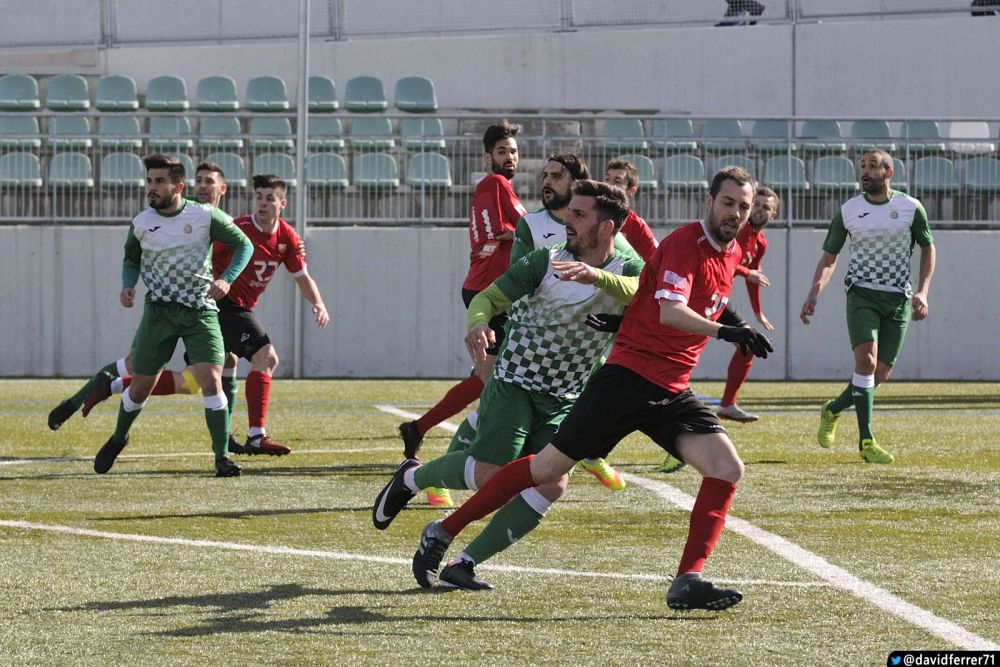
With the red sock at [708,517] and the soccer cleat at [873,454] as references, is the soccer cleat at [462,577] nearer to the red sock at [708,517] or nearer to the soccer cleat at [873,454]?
the red sock at [708,517]

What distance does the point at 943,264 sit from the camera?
21203 millimetres

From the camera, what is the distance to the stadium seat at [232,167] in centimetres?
2114

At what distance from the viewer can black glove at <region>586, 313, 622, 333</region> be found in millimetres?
5598

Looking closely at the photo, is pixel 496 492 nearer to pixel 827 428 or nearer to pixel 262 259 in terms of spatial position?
pixel 262 259

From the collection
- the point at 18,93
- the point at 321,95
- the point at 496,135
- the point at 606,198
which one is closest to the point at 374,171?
the point at 321,95

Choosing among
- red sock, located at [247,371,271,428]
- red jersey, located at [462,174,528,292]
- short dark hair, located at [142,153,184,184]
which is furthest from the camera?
red sock, located at [247,371,271,428]

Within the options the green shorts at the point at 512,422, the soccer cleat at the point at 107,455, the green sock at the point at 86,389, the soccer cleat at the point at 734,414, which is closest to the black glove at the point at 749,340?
the green shorts at the point at 512,422

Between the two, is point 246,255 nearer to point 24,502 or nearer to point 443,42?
point 24,502

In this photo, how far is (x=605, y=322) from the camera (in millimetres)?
5723

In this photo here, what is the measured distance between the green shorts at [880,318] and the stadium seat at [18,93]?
16.8 meters

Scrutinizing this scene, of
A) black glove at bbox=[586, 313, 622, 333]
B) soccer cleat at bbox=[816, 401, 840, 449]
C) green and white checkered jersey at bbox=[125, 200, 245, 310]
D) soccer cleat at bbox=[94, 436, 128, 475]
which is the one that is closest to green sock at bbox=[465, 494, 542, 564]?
black glove at bbox=[586, 313, 622, 333]

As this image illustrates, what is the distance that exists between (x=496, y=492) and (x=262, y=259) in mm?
5566

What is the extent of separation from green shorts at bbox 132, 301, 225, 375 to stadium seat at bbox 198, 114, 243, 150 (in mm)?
12206

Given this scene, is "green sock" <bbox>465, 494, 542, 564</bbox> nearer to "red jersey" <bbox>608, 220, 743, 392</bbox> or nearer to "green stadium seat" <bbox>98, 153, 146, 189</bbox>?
"red jersey" <bbox>608, 220, 743, 392</bbox>
